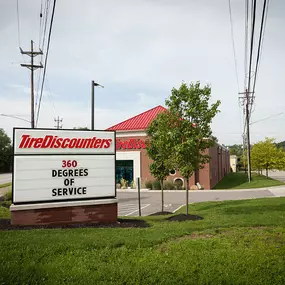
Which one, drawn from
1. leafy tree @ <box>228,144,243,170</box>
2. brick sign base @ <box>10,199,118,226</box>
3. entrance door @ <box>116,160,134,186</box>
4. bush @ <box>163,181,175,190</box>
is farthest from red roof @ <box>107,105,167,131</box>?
leafy tree @ <box>228,144,243,170</box>

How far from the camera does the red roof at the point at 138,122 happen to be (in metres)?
34.1

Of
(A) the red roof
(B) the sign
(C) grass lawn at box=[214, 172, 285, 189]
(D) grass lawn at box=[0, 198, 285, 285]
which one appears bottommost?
(C) grass lawn at box=[214, 172, 285, 189]

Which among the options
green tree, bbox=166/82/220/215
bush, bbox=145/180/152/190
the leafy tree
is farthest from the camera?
the leafy tree

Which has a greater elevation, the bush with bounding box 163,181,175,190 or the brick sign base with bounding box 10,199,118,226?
the brick sign base with bounding box 10,199,118,226

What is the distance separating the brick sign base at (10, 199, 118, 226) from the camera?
29.3 ft

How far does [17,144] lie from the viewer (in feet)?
29.4

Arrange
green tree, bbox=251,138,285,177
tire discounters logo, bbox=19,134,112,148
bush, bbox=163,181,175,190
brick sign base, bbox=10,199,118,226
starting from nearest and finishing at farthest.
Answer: brick sign base, bbox=10,199,118,226, tire discounters logo, bbox=19,134,112,148, bush, bbox=163,181,175,190, green tree, bbox=251,138,285,177

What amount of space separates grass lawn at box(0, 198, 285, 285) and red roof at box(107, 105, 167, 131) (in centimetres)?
2630

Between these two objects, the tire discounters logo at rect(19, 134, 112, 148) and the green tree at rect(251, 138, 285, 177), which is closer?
the tire discounters logo at rect(19, 134, 112, 148)

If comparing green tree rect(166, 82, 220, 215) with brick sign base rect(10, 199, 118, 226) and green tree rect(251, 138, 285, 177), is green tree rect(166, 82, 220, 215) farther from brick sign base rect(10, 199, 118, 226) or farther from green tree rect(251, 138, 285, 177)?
green tree rect(251, 138, 285, 177)

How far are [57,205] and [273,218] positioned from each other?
715 centimetres

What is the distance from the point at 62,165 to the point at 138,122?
2549 cm

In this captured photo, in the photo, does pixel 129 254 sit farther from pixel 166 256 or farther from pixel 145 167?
pixel 145 167

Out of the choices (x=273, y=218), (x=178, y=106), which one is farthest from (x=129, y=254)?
(x=178, y=106)
